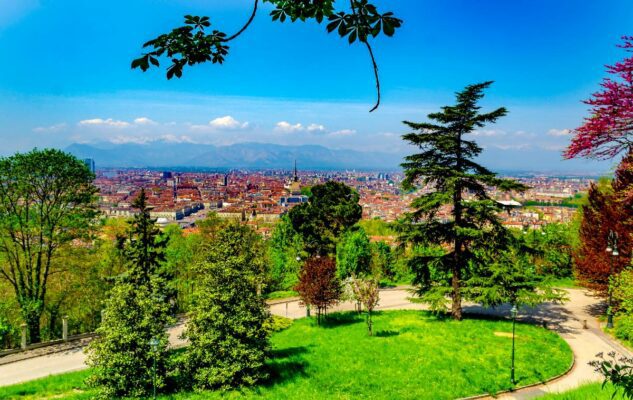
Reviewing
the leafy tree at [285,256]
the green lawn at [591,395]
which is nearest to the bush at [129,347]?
the green lawn at [591,395]

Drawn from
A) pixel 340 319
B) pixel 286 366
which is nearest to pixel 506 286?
pixel 340 319

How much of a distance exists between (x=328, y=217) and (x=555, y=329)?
17.5 metres

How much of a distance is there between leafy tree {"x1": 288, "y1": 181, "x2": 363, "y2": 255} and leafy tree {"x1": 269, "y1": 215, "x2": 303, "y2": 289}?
1.74m

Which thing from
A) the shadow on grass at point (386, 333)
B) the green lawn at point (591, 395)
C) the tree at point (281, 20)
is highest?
the tree at point (281, 20)

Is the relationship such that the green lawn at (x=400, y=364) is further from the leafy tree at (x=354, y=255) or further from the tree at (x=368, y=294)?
the leafy tree at (x=354, y=255)

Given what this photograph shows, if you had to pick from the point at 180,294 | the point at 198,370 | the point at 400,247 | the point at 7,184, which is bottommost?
the point at 180,294

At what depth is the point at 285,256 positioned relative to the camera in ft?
117

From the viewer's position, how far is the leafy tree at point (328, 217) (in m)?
31.5

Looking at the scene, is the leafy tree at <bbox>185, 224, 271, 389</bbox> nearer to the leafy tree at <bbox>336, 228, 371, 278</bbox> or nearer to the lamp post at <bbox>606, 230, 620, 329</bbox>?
the leafy tree at <bbox>336, 228, 371, 278</bbox>

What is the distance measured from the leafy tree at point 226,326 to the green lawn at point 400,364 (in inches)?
25.4

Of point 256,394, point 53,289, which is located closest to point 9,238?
point 53,289

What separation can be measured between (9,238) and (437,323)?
21.8m

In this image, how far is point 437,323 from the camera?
61.9 ft

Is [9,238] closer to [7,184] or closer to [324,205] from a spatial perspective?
[7,184]
